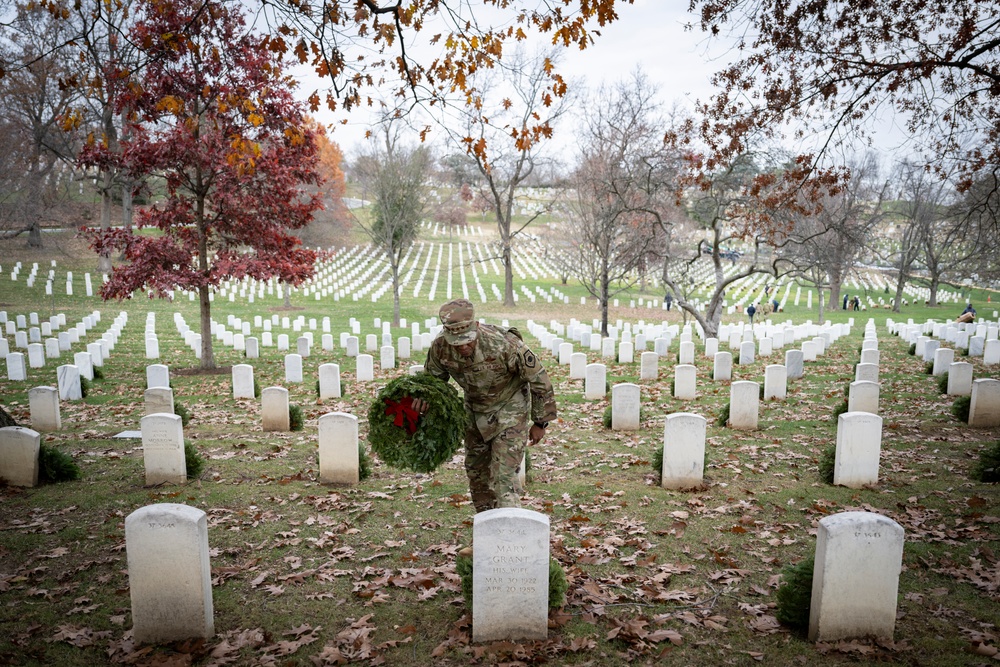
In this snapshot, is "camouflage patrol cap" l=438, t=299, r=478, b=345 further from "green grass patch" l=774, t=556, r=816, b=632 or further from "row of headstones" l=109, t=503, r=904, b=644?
"green grass patch" l=774, t=556, r=816, b=632

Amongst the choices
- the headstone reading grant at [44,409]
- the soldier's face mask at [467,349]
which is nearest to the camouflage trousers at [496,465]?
the soldier's face mask at [467,349]

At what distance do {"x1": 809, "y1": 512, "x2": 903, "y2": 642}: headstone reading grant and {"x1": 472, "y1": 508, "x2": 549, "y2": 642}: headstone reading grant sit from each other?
1843 millimetres

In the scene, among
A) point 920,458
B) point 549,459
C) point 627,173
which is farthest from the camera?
point 627,173

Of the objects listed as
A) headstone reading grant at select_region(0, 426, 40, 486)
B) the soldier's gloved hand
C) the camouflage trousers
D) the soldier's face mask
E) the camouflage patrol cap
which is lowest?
headstone reading grant at select_region(0, 426, 40, 486)

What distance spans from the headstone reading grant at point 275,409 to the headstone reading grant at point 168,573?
6275 millimetres

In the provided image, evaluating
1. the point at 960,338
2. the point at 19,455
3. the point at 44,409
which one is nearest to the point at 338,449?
the point at 19,455

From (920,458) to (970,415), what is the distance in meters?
Result: 2.38

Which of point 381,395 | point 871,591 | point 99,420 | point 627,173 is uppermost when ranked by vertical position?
point 627,173

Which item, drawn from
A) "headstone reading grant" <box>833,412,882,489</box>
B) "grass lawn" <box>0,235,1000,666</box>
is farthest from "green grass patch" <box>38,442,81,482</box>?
"headstone reading grant" <box>833,412,882,489</box>

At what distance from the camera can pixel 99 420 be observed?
11.4 m

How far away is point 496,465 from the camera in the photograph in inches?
207

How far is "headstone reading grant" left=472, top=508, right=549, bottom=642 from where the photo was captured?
166 inches

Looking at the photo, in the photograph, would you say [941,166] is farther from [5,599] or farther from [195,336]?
[195,336]

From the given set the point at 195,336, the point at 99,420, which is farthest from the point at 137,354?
the point at 99,420
